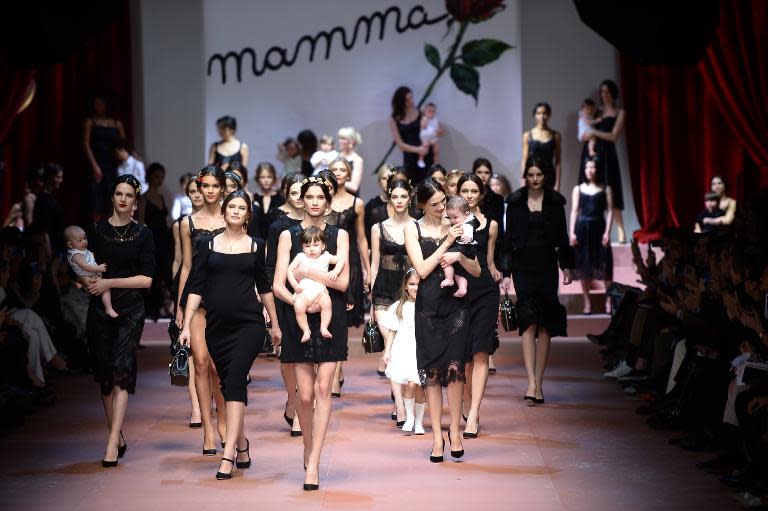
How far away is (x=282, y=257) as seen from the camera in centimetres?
610

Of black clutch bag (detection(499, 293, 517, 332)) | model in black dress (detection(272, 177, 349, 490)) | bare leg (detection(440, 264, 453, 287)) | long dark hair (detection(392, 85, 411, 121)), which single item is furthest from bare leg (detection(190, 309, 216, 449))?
long dark hair (detection(392, 85, 411, 121))

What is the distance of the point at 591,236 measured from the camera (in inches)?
494

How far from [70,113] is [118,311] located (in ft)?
29.3

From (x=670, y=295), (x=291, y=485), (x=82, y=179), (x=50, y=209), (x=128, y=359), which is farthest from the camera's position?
(x=82, y=179)

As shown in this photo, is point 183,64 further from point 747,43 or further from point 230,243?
point 230,243

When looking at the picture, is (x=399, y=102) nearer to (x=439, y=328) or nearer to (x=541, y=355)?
(x=541, y=355)

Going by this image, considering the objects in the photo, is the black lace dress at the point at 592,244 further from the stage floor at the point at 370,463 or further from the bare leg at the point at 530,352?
the bare leg at the point at 530,352

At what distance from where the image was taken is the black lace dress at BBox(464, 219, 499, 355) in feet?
22.8

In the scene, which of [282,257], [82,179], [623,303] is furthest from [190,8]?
[282,257]

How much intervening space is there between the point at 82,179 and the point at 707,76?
6.93 metres

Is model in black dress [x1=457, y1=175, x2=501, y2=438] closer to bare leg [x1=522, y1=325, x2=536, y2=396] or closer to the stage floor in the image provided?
the stage floor

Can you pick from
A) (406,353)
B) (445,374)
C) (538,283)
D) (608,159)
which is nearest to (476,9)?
(608,159)

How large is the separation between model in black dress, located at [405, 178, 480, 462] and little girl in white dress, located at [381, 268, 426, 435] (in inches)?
15.8

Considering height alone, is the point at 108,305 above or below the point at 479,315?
above
